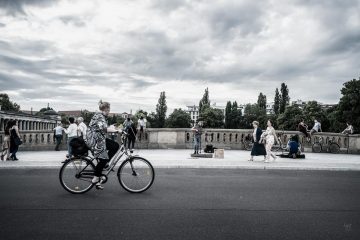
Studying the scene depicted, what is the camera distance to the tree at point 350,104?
4753cm

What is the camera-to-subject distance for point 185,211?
5.41 metres

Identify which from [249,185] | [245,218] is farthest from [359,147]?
[245,218]

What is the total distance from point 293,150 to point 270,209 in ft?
38.6

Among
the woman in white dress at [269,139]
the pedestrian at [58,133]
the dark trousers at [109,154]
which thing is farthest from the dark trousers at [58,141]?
the dark trousers at [109,154]

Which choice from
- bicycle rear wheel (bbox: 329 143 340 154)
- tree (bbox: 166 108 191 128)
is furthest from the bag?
tree (bbox: 166 108 191 128)

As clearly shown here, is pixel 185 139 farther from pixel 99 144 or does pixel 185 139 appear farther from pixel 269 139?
pixel 99 144

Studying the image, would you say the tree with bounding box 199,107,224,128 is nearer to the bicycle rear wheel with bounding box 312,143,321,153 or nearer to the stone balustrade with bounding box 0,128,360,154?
the stone balustrade with bounding box 0,128,360,154

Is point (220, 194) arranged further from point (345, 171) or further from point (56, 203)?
point (345, 171)

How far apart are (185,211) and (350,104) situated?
50183 mm

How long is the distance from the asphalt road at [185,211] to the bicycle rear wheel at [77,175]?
0.74ft

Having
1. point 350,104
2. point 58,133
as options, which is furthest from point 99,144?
point 350,104

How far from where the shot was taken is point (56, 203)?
19.4 ft

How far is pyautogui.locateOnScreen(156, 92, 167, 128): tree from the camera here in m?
127

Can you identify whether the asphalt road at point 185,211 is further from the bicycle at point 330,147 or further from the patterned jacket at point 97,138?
the bicycle at point 330,147
